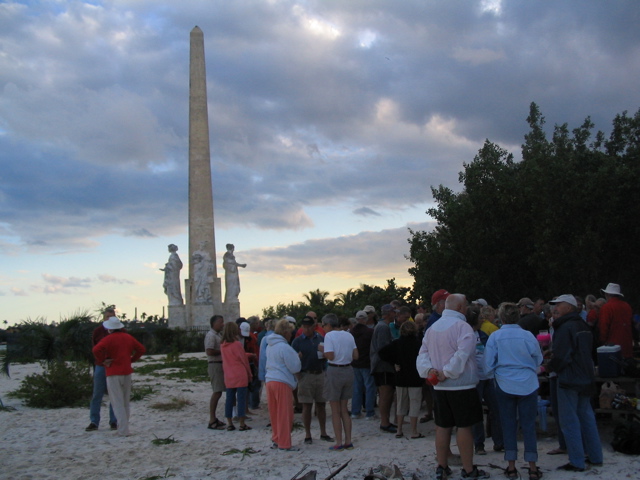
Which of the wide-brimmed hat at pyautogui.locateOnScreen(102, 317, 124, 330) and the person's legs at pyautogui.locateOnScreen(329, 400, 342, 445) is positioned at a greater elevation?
the wide-brimmed hat at pyautogui.locateOnScreen(102, 317, 124, 330)

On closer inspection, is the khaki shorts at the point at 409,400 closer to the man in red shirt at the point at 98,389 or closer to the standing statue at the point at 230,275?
the man in red shirt at the point at 98,389

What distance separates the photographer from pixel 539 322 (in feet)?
27.2

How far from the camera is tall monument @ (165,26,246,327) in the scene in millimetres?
30922

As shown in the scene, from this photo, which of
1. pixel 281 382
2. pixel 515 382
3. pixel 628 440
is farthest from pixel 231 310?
pixel 515 382

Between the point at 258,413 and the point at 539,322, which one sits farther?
the point at 258,413

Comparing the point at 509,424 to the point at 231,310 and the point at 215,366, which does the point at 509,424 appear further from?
the point at 231,310

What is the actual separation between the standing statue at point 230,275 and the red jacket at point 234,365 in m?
22.9

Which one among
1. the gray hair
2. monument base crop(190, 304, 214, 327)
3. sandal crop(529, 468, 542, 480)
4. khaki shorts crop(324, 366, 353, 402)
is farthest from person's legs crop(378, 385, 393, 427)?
monument base crop(190, 304, 214, 327)

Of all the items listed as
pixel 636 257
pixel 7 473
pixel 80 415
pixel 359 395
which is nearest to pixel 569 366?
pixel 359 395

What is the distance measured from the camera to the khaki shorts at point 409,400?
28.1ft

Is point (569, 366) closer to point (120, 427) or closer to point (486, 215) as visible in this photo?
point (120, 427)

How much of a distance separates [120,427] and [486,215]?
52.6 feet

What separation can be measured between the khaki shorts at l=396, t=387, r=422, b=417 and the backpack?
2.40m

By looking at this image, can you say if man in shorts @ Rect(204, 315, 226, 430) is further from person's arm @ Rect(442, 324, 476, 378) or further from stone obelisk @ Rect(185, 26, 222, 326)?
stone obelisk @ Rect(185, 26, 222, 326)
